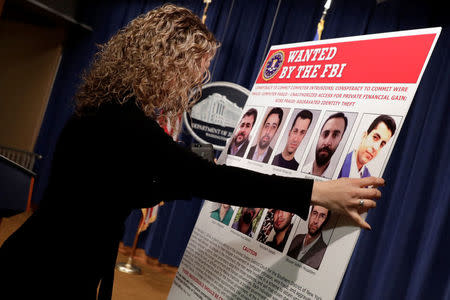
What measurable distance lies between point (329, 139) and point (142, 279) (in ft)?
9.40

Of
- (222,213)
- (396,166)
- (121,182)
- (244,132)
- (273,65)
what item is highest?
(273,65)

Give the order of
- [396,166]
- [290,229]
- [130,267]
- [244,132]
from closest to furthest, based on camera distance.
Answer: [290,229], [244,132], [396,166], [130,267]

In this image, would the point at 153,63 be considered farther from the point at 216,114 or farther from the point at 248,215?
the point at 216,114

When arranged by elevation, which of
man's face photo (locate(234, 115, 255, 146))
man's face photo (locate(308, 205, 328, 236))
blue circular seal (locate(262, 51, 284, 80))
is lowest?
man's face photo (locate(308, 205, 328, 236))

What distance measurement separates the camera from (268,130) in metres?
1.60

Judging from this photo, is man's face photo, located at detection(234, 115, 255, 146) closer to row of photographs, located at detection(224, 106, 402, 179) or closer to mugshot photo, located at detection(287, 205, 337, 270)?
row of photographs, located at detection(224, 106, 402, 179)

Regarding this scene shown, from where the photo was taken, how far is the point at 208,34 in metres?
1.18

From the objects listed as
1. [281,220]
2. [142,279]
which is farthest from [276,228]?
[142,279]

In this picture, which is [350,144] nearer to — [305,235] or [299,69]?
[305,235]

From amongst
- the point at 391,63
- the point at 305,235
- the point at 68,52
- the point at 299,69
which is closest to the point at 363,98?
the point at 391,63

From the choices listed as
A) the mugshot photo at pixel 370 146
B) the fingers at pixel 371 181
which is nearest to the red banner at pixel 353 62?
the mugshot photo at pixel 370 146

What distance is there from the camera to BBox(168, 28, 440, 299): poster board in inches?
45.9

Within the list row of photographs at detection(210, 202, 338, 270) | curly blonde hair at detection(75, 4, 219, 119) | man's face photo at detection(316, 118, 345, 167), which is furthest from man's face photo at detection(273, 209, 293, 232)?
curly blonde hair at detection(75, 4, 219, 119)

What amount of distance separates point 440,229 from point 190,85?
6.48 feet
